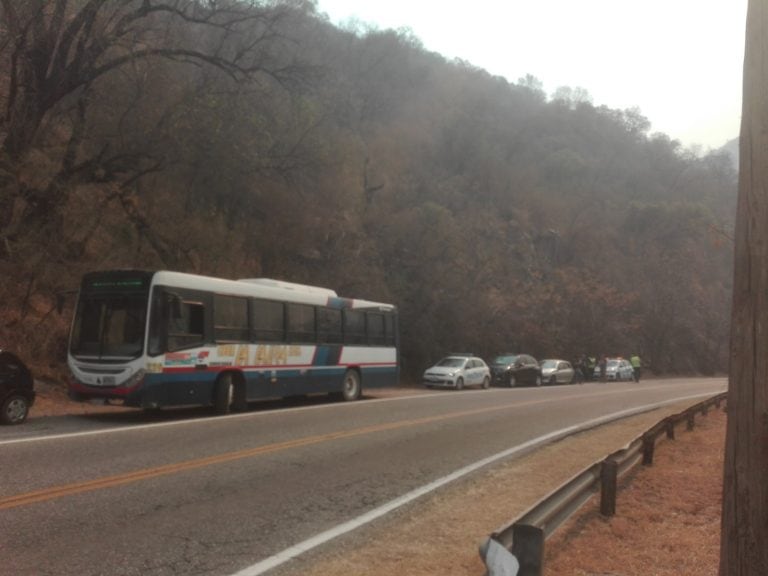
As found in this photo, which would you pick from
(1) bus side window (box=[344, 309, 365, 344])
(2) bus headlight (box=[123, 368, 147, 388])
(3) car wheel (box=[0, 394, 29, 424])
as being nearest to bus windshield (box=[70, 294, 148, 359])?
(2) bus headlight (box=[123, 368, 147, 388])

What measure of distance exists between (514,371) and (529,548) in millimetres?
32896

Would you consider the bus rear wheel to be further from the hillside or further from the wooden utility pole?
the wooden utility pole

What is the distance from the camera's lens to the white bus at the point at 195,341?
1466 centimetres

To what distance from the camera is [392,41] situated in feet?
264

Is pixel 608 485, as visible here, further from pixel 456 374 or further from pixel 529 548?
pixel 456 374

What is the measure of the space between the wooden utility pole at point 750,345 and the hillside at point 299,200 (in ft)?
20.7

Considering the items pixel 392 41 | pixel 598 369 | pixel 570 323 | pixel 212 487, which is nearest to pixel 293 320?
pixel 212 487

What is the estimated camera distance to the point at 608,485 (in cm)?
827

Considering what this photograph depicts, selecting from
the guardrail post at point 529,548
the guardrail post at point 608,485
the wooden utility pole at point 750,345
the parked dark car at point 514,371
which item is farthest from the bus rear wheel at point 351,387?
the wooden utility pole at point 750,345

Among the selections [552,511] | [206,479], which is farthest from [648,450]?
[206,479]

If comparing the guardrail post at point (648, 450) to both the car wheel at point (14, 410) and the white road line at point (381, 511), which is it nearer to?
the white road line at point (381, 511)

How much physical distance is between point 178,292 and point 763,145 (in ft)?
42.2

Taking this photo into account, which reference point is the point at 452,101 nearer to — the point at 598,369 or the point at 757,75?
the point at 598,369

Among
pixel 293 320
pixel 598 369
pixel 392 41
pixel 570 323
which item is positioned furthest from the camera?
pixel 392 41
